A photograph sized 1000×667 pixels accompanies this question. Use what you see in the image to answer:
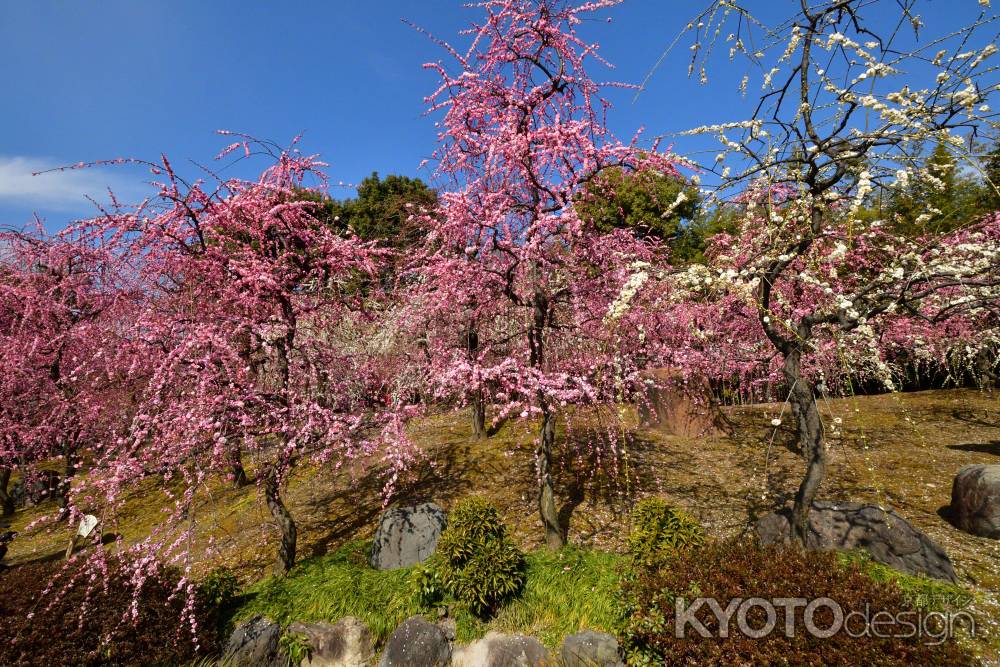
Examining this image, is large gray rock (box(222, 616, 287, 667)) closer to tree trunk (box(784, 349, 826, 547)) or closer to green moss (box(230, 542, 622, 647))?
green moss (box(230, 542, 622, 647))

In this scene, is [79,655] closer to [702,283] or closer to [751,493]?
[702,283]

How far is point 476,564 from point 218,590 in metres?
3.71

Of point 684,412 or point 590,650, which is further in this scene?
point 684,412

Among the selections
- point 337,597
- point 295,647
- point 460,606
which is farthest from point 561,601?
point 295,647

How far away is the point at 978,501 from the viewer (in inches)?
271

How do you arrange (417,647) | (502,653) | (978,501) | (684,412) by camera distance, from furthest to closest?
(684,412)
(978,501)
(417,647)
(502,653)

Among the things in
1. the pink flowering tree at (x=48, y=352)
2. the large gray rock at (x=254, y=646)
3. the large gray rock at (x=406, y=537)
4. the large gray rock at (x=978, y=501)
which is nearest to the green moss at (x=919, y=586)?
the large gray rock at (x=978, y=501)

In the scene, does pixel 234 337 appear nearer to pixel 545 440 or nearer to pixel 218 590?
pixel 218 590

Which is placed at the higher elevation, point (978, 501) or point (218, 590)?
point (978, 501)

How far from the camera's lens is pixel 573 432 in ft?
41.8

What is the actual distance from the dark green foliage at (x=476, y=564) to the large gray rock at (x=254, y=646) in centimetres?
192

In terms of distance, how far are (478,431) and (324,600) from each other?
6.57m

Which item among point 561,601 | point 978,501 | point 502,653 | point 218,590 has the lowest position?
point 502,653

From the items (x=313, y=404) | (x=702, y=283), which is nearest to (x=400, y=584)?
(x=313, y=404)
